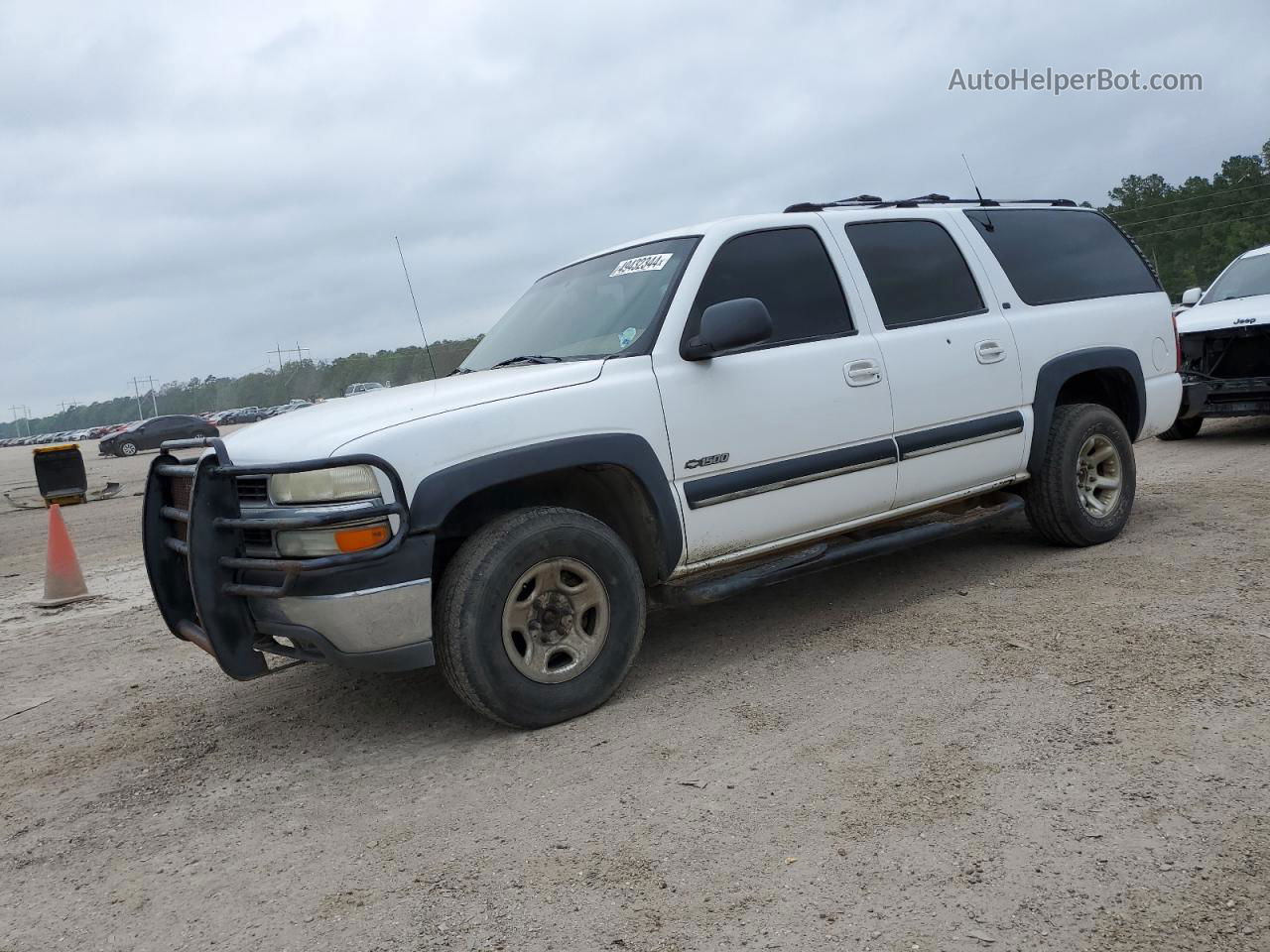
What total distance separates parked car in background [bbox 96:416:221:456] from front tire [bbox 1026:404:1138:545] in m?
36.5

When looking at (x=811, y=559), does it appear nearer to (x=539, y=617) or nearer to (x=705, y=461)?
(x=705, y=461)

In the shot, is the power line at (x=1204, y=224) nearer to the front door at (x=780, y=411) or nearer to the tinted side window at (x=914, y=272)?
the tinted side window at (x=914, y=272)

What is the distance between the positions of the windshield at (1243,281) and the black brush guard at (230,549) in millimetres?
9376

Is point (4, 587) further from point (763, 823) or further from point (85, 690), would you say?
point (763, 823)

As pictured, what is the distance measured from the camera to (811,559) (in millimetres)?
4480

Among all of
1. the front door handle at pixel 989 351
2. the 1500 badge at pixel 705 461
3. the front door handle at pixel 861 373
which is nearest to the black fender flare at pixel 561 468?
the 1500 badge at pixel 705 461

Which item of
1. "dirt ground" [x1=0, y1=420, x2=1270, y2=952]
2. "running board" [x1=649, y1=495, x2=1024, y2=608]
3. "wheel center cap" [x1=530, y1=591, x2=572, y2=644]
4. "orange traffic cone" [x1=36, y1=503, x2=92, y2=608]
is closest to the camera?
"dirt ground" [x1=0, y1=420, x2=1270, y2=952]

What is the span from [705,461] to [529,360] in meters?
0.94

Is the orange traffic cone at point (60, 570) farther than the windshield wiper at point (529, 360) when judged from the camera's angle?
Yes

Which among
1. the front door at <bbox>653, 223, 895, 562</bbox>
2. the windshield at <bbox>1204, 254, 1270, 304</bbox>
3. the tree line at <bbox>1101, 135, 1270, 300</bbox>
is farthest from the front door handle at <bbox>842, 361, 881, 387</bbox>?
the tree line at <bbox>1101, 135, 1270, 300</bbox>

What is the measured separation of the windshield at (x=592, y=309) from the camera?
4.30m

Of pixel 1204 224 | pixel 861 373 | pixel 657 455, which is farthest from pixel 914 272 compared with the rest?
pixel 1204 224

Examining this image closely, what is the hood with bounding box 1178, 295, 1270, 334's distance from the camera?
902cm

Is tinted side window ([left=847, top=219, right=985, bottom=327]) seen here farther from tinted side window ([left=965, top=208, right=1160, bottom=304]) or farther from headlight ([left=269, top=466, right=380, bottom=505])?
headlight ([left=269, top=466, right=380, bottom=505])
